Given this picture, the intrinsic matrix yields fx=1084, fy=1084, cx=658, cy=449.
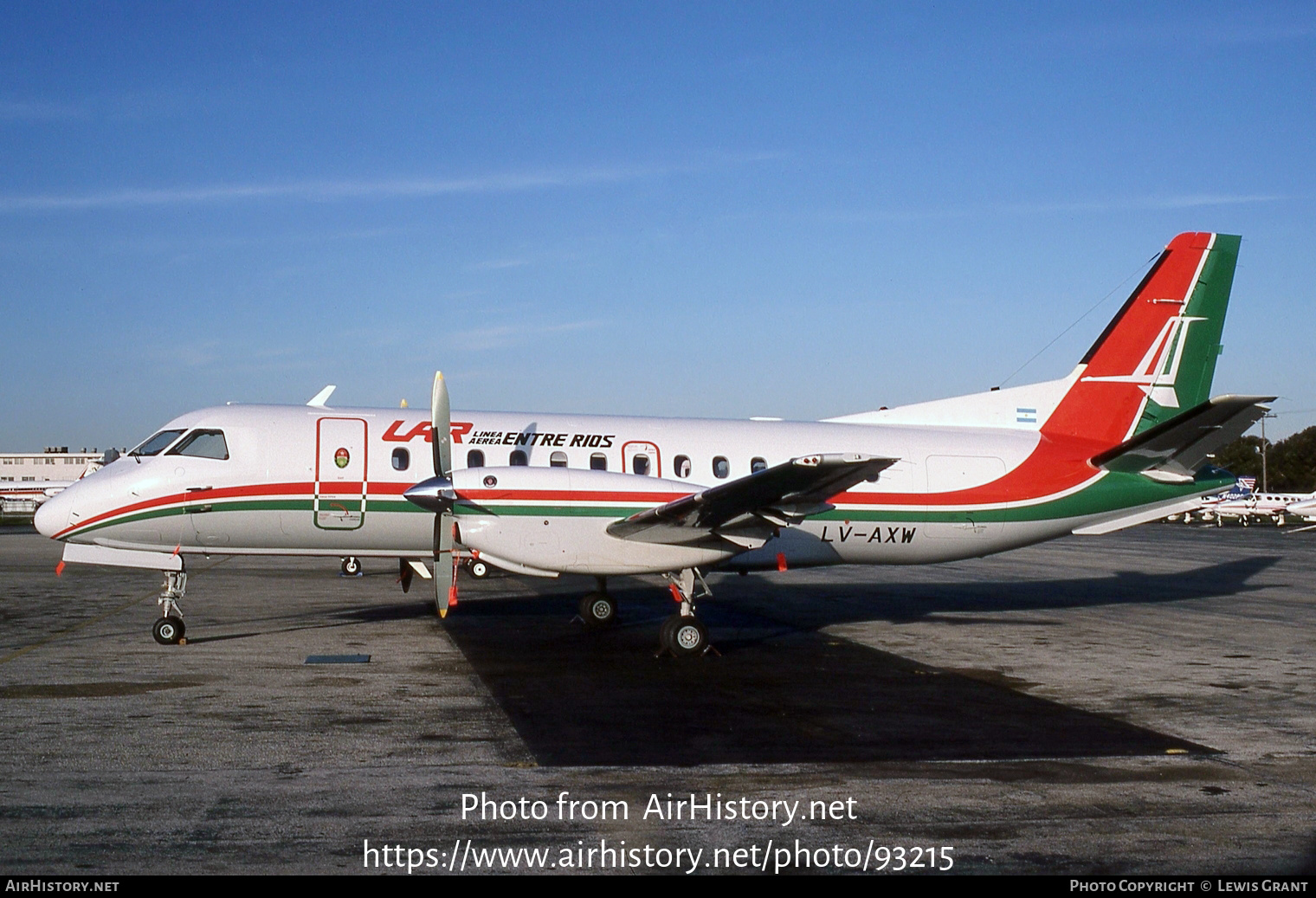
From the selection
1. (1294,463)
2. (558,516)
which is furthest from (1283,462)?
(558,516)

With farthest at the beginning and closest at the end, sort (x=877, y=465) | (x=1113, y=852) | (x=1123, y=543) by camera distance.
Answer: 1. (x=1123, y=543)
2. (x=877, y=465)
3. (x=1113, y=852)

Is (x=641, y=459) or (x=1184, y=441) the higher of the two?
(x=1184, y=441)

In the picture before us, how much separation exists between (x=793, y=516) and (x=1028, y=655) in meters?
3.86

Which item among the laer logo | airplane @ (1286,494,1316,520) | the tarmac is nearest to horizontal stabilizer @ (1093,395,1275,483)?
the laer logo

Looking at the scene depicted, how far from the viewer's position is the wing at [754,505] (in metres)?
11.9

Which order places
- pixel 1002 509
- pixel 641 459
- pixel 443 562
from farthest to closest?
1. pixel 1002 509
2. pixel 641 459
3. pixel 443 562

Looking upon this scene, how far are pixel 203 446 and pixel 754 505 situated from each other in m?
7.54

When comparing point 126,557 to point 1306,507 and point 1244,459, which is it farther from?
point 1244,459

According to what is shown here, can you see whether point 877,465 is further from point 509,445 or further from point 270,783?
point 270,783

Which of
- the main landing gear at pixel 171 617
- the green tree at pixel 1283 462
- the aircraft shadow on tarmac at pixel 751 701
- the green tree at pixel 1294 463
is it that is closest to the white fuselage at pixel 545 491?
the main landing gear at pixel 171 617

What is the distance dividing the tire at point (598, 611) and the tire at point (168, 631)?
18.5 ft

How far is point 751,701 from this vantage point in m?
11.0

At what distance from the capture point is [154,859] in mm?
5777
